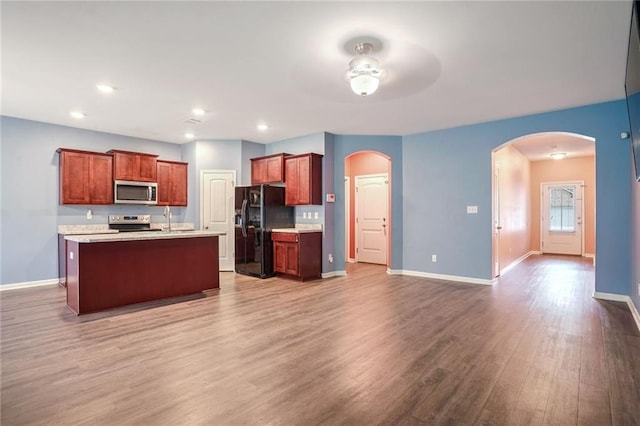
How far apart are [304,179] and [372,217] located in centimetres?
240

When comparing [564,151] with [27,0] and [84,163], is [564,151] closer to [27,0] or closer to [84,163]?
[27,0]

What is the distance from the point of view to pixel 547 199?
30.8 feet

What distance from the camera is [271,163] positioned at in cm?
647

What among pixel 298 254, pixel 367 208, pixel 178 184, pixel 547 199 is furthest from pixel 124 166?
pixel 547 199

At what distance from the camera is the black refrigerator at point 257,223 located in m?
5.98

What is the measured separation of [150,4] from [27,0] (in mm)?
849

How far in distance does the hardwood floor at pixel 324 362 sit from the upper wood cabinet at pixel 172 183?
8.93 feet

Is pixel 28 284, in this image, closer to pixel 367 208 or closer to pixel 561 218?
pixel 367 208

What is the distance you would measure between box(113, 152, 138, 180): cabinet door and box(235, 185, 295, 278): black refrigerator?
1.92 metres

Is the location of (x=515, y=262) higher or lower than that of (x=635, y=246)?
lower

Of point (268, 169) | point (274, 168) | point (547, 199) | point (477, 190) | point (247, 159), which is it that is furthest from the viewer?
point (547, 199)

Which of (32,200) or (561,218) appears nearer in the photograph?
(32,200)

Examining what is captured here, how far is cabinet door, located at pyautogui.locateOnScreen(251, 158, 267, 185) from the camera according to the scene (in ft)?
21.7

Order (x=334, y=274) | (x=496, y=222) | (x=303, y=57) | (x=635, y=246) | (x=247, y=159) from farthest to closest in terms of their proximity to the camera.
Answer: (x=247, y=159) < (x=334, y=274) < (x=496, y=222) < (x=635, y=246) < (x=303, y=57)
